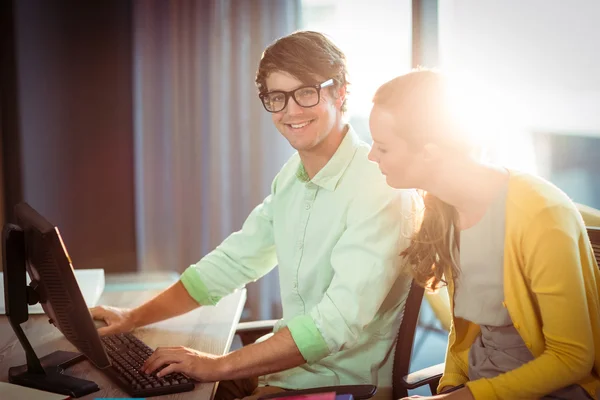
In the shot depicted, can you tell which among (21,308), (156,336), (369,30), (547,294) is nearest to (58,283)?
(21,308)

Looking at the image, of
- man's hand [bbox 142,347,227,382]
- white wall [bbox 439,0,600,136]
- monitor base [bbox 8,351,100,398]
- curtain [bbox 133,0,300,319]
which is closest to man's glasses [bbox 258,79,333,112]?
man's hand [bbox 142,347,227,382]

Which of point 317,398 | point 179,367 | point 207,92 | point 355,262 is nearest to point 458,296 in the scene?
point 355,262

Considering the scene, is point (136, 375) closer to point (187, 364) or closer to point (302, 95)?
point (187, 364)

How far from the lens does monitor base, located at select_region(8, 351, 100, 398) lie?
1.42 metres

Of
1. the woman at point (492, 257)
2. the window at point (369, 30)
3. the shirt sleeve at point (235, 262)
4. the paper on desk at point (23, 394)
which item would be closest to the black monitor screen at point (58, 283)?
the paper on desk at point (23, 394)

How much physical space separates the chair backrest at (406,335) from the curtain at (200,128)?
2.26m

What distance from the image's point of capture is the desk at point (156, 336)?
4.79 ft

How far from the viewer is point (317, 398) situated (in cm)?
132

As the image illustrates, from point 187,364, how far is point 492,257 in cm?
68

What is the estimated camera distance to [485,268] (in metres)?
1.46

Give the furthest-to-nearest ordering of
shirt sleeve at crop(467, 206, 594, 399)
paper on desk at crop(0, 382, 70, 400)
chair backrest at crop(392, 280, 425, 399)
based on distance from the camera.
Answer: chair backrest at crop(392, 280, 425, 399)
paper on desk at crop(0, 382, 70, 400)
shirt sleeve at crop(467, 206, 594, 399)

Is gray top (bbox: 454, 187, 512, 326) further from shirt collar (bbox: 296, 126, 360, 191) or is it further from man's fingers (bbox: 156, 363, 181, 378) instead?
man's fingers (bbox: 156, 363, 181, 378)

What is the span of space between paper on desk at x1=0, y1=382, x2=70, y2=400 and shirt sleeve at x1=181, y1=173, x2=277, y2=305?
0.61 meters

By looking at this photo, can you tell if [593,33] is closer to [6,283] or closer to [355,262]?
[355,262]
